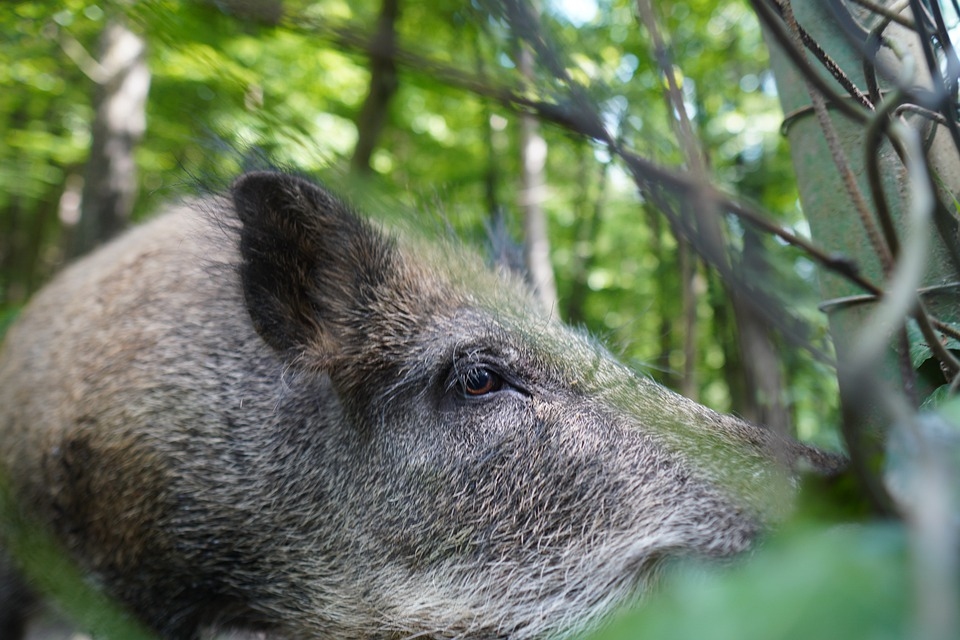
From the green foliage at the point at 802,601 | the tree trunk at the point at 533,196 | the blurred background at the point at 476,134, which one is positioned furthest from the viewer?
the tree trunk at the point at 533,196

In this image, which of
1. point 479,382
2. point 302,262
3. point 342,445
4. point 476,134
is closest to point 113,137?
point 476,134

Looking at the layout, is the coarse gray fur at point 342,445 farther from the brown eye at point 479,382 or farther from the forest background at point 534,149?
the forest background at point 534,149

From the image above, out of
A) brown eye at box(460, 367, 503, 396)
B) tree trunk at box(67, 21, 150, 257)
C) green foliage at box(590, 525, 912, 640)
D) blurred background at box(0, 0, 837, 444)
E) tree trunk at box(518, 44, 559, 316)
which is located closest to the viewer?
green foliage at box(590, 525, 912, 640)

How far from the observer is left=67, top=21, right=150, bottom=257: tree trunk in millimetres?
8211

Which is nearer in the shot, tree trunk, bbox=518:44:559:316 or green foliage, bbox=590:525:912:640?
green foliage, bbox=590:525:912:640

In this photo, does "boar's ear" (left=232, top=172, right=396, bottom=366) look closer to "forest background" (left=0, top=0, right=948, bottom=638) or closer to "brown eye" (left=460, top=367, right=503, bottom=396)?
"forest background" (left=0, top=0, right=948, bottom=638)

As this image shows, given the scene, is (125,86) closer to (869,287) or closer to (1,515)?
(1,515)

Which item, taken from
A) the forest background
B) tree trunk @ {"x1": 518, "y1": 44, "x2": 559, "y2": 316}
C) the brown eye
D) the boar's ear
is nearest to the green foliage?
the forest background

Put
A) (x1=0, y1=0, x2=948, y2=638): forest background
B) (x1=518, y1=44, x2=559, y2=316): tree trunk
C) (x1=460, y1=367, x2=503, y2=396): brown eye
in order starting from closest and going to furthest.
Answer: (x1=0, y1=0, x2=948, y2=638): forest background
(x1=460, y1=367, x2=503, y2=396): brown eye
(x1=518, y1=44, x2=559, y2=316): tree trunk

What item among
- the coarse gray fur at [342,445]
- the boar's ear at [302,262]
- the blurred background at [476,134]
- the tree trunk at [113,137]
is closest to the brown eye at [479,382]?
the coarse gray fur at [342,445]

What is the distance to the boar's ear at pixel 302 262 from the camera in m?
2.87

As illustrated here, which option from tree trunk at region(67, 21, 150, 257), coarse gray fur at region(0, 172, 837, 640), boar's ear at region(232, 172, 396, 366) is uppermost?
tree trunk at region(67, 21, 150, 257)

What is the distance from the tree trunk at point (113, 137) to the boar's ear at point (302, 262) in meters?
6.14

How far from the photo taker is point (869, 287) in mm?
1027
